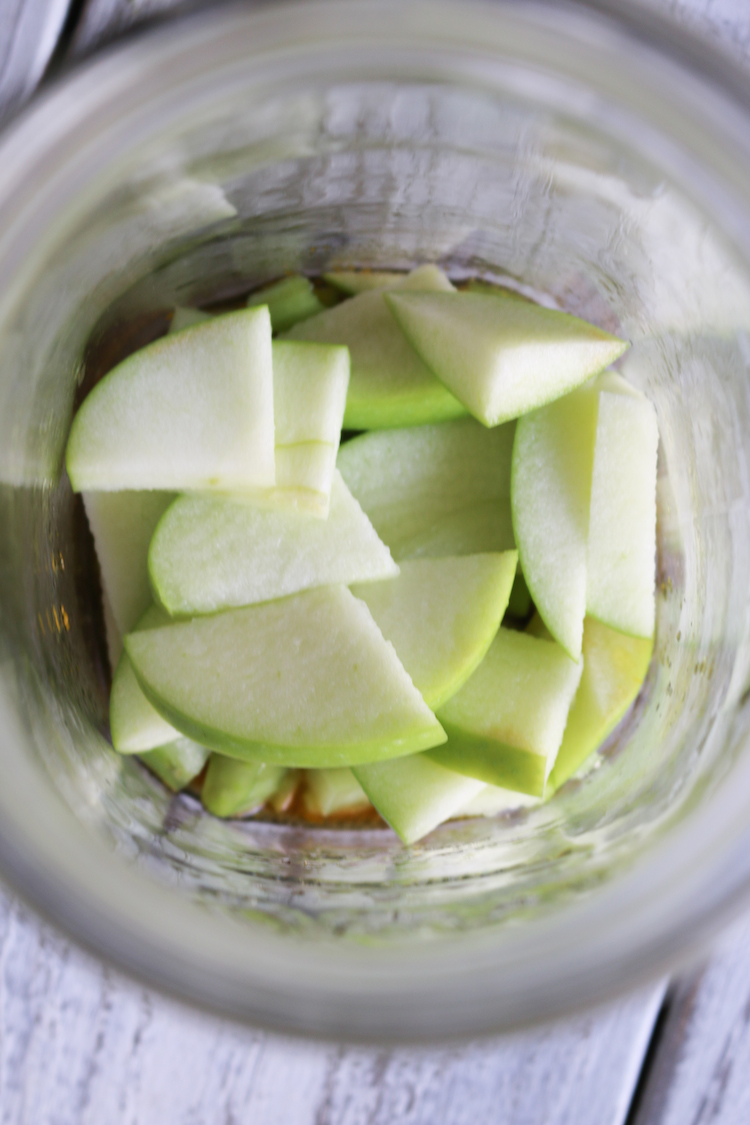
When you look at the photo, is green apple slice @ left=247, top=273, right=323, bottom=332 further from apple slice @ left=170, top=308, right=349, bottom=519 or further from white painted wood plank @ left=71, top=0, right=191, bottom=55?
white painted wood plank @ left=71, top=0, right=191, bottom=55

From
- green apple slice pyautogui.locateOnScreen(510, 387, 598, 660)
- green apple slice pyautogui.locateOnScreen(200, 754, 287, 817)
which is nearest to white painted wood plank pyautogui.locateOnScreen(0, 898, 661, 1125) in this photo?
green apple slice pyautogui.locateOnScreen(200, 754, 287, 817)

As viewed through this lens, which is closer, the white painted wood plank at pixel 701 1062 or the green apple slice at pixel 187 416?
the green apple slice at pixel 187 416

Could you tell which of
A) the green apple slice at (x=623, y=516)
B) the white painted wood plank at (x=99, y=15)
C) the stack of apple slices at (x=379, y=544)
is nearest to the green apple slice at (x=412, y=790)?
the stack of apple slices at (x=379, y=544)

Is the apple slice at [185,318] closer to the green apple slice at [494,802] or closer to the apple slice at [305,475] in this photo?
the apple slice at [305,475]

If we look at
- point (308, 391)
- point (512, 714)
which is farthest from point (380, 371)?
point (512, 714)

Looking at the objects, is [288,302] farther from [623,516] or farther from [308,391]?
[623,516]
